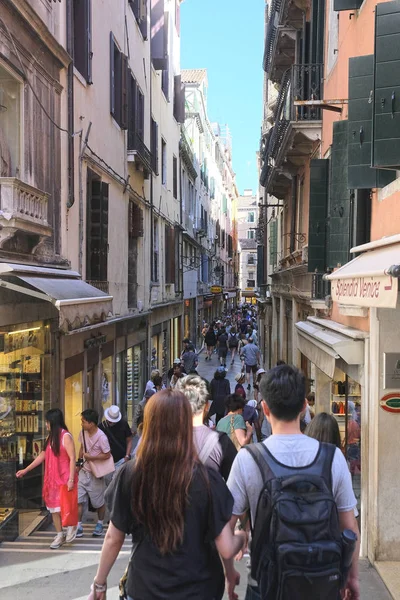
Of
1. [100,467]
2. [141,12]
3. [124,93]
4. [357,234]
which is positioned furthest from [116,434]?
[141,12]

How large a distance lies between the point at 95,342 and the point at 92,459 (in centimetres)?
461

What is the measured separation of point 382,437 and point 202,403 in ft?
8.74

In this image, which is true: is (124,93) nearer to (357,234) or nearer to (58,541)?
(357,234)

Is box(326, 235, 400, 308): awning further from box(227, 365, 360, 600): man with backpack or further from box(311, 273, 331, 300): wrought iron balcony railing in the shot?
box(311, 273, 331, 300): wrought iron balcony railing

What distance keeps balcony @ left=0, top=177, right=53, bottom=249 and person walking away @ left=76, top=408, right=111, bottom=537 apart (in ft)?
7.41

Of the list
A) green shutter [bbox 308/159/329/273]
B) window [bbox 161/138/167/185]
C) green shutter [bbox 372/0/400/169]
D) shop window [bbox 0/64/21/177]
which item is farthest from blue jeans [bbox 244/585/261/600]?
window [bbox 161/138/167/185]

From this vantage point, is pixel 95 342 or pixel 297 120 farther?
pixel 297 120

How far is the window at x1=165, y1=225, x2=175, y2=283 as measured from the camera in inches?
919

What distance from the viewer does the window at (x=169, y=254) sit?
23344mm

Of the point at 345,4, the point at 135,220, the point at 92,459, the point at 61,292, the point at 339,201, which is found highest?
the point at 345,4

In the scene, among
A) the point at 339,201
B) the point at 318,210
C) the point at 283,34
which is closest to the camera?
the point at 339,201

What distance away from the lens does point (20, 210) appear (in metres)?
7.41

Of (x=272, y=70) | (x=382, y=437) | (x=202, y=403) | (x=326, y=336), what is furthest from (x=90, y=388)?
(x=272, y=70)

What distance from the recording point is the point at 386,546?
6.46 meters
